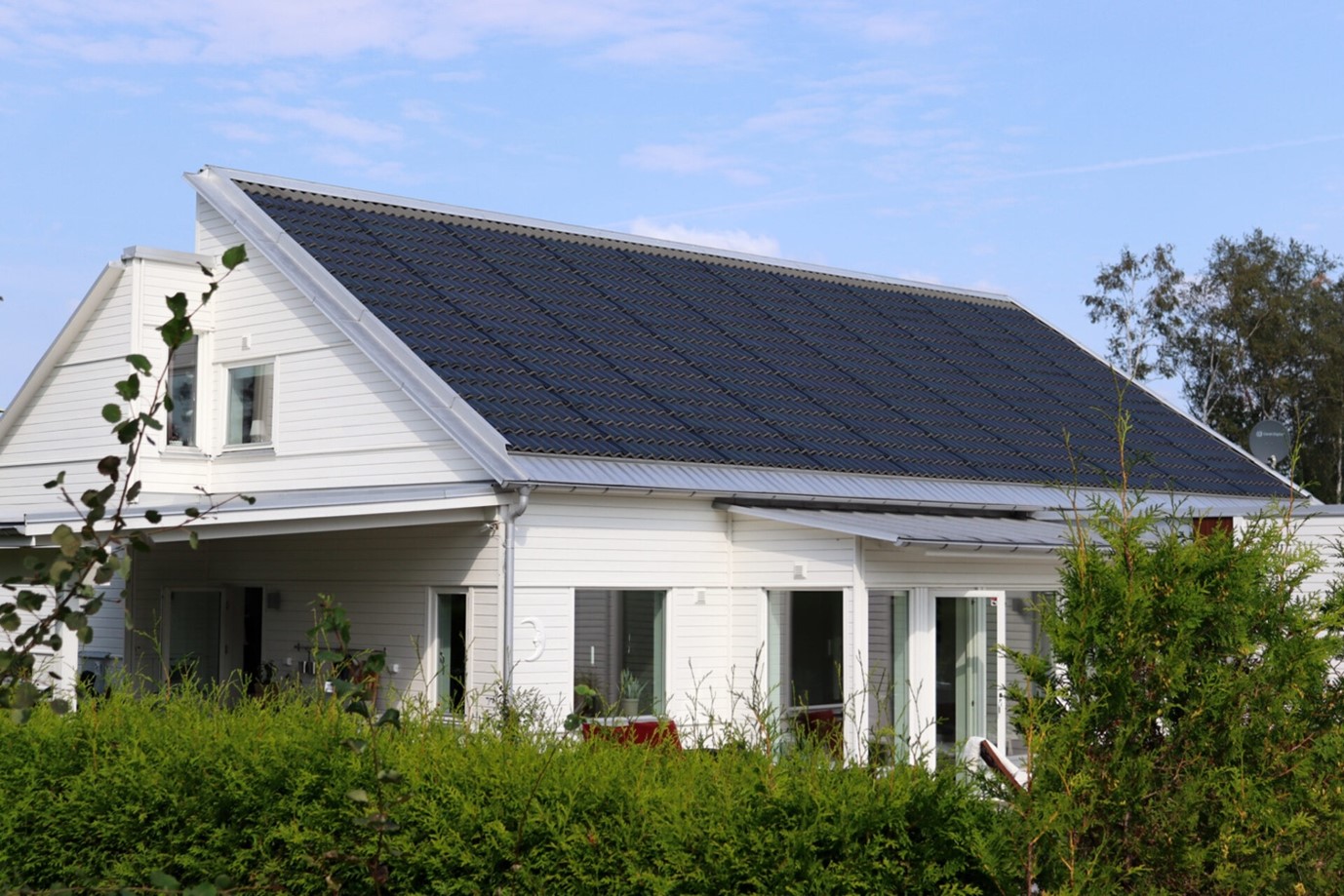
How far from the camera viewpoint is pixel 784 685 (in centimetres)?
1828

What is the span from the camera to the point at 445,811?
6.24 meters

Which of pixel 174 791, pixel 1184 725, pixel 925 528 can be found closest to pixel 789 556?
pixel 925 528

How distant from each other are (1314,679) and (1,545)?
14619mm

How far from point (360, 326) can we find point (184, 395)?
3.52 metres

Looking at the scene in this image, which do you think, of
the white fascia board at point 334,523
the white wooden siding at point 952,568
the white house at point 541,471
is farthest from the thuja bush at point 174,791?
the white wooden siding at point 952,568

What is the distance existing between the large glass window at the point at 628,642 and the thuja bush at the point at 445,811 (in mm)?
7807

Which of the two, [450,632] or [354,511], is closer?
[354,511]

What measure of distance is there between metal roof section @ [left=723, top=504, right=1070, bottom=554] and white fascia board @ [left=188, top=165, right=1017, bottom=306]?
6713 millimetres

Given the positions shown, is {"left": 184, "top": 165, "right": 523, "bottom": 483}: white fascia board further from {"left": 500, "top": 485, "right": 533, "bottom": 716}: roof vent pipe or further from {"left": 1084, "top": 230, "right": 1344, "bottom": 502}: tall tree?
{"left": 1084, "top": 230, "right": 1344, "bottom": 502}: tall tree

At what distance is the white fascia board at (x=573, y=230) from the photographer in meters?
19.2

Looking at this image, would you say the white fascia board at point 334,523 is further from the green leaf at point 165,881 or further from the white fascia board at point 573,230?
the green leaf at point 165,881

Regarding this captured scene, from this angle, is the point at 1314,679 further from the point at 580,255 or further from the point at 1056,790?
the point at 580,255

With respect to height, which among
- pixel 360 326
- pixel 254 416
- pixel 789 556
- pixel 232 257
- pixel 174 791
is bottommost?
pixel 174 791

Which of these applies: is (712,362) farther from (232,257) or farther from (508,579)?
(232,257)
